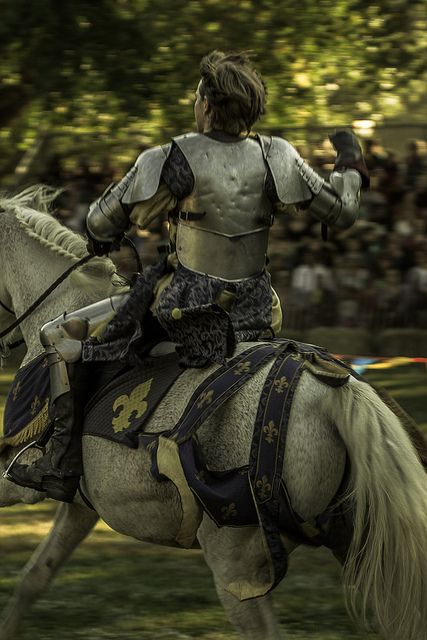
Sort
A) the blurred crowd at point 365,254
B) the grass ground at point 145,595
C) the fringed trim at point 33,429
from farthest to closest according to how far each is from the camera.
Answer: the blurred crowd at point 365,254
the grass ground at point 145,595
the fringed trim at point 33,429

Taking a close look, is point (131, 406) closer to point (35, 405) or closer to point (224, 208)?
point (35, 405)

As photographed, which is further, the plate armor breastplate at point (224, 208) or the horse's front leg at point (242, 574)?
the plate armor breastplate at point (224, 208)

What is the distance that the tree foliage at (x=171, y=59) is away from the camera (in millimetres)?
15234

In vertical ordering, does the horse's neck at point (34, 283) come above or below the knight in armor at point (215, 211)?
below

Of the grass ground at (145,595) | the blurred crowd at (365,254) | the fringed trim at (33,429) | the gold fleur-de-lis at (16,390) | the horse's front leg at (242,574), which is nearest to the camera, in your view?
the horse's front leg at (242,574)

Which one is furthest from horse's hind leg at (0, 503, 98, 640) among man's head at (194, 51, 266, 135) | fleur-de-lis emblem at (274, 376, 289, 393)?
man's head at (194, 51, 266, 135)

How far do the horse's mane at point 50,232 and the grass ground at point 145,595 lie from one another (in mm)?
1573

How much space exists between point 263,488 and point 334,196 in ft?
3.51

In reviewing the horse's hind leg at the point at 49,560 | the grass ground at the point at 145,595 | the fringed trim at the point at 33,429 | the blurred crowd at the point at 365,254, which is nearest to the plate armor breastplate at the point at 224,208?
the fringed trim at the point at 33,429

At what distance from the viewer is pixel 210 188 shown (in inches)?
180

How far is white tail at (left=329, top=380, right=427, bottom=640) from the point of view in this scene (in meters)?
4.34

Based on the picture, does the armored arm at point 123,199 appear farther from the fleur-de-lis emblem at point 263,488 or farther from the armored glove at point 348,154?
the fleur-de-lis emblem at point 263,488

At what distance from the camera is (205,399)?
451 cm

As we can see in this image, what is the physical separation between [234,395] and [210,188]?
70cm
